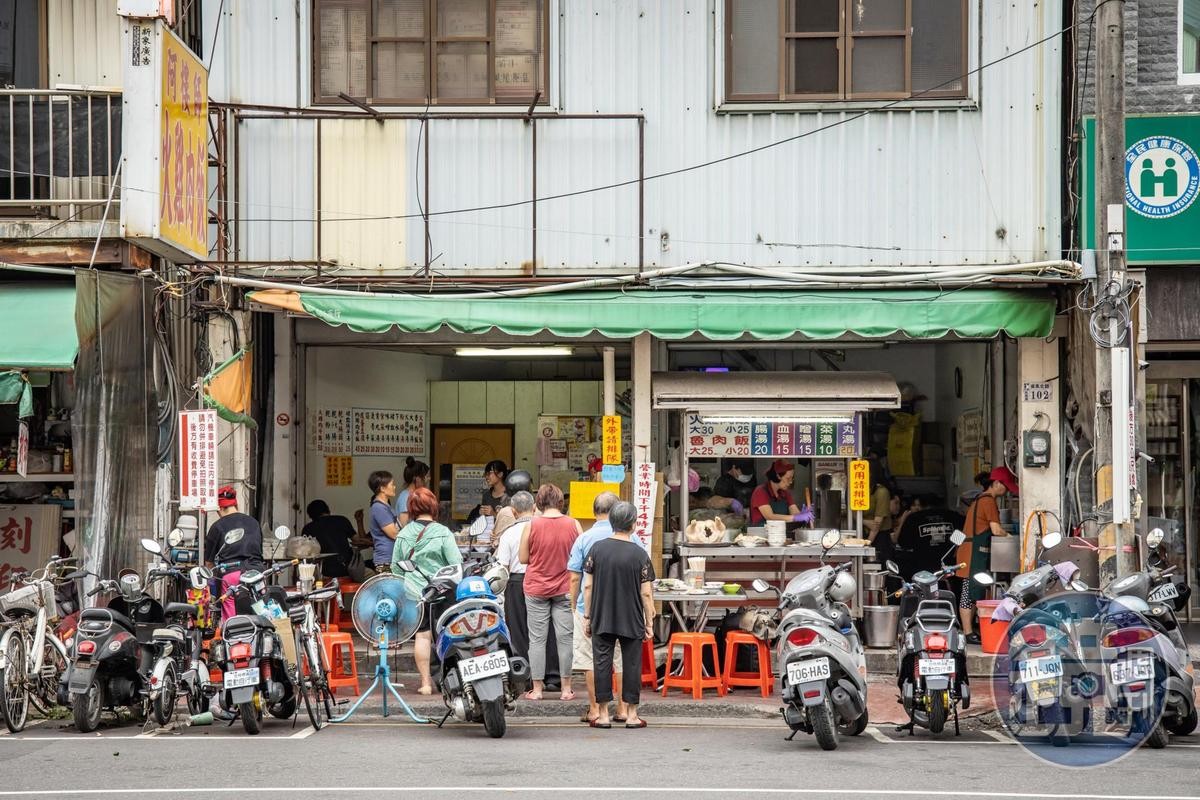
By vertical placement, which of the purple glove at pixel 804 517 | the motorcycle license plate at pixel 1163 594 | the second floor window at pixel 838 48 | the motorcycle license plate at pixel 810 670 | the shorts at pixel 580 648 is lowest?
the shorts at pixel 580 648

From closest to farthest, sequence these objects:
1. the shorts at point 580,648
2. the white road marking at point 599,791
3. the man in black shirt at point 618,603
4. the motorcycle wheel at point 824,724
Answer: the white road marking at point 599,791
the motorcycle wheel at point 824,724
the man in black shirt at point 618,603
the shorts at point 580,648

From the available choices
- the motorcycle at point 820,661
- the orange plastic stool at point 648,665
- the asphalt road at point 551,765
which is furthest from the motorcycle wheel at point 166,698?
the motorcycle at point 820,661

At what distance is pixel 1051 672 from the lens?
9680 millimetres

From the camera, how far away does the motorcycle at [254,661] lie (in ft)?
34.5

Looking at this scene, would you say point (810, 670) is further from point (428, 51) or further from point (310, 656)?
point (428, 51)

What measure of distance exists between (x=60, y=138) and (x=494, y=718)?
6.99 meters

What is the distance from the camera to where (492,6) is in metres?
14.6

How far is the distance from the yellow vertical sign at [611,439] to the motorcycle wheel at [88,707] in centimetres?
557

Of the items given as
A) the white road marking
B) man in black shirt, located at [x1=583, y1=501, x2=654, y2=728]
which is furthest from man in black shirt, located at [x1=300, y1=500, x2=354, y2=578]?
the white road marking

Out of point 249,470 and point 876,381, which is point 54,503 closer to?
point 249,470

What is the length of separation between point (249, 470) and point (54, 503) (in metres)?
1.93

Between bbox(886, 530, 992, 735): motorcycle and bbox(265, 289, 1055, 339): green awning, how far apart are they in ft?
11.6

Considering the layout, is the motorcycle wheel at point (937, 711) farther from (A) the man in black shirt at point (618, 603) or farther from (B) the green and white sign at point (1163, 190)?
(B) the green and white sign at point (1163, 190)

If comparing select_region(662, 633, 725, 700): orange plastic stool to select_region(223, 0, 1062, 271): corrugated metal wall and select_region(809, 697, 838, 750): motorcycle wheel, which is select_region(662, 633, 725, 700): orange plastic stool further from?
select_region(223, 0, 1062, 271): corrugated metal wall
